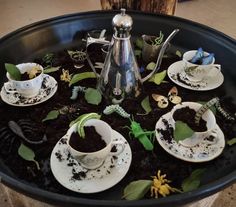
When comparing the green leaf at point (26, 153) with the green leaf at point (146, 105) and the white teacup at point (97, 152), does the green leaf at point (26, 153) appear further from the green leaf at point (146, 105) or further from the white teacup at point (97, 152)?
the green leaf at point (146, 105)

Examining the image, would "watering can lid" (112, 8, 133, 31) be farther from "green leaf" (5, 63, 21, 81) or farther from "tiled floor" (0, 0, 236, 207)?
"tiled floor" (0, 0, 236, 207)

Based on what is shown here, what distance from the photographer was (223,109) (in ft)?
2.30

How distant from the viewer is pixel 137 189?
1.71 feet

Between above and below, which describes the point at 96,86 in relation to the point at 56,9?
above

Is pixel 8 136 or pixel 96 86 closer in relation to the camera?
pixel 8 136

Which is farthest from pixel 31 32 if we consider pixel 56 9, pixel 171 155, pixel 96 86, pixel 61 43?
pixel 56 9

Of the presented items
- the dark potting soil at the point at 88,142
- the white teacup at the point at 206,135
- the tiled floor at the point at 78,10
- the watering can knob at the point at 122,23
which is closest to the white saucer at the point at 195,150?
the white teacup at the point at 206,135

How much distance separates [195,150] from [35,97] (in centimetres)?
38

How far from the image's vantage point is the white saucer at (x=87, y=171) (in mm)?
532

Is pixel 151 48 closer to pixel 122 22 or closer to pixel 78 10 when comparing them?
pixel 122 22

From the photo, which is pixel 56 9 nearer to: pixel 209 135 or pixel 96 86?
pixel 96 86

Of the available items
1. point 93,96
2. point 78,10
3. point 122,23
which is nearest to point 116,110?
point 93,96

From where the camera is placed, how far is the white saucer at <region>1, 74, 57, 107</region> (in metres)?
0.70

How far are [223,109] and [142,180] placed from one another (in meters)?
0.29
